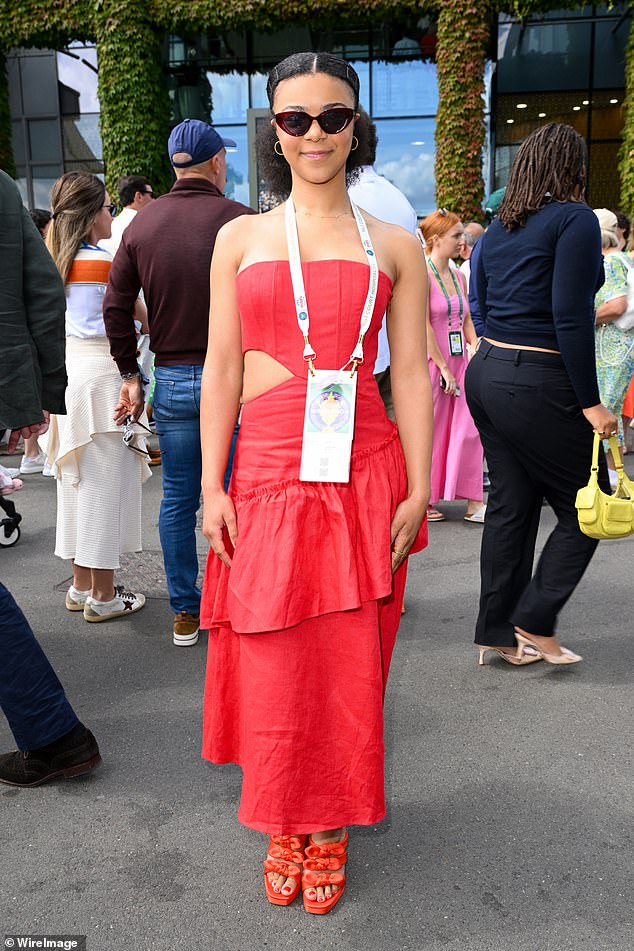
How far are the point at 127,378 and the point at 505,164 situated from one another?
16115 mm

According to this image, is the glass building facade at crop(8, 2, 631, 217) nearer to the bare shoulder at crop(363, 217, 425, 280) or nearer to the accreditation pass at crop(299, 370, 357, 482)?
the bare shoulder at crop(363, 217, 425, 280)

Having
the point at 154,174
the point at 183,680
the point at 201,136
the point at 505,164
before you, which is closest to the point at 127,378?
the point at 201,136

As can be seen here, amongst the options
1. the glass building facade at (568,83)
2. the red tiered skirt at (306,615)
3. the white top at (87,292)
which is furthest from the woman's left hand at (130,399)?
the glass building facade at (568,83)

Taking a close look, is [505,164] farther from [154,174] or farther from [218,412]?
[218,412]

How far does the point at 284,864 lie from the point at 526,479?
187cm

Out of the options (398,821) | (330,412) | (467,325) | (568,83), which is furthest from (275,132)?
(568,83)

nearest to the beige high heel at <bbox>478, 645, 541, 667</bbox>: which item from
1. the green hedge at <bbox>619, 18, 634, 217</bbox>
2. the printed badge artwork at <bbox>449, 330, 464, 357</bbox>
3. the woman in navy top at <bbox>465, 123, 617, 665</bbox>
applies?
the woman in navy top at <bbox>465, 123, 617, 665</bbox>

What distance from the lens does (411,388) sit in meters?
2.23

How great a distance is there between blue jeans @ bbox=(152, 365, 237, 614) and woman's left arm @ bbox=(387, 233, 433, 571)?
160 centimetres

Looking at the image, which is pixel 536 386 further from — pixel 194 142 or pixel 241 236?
pixel 194 142

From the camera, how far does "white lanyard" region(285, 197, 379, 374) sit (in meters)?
2.02

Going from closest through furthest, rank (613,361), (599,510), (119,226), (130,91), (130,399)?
1. (599,510)
2. (130,399)
3. (613,361)
4. (119,226)
5. (130,91)

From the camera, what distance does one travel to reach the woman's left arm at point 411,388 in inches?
86.2

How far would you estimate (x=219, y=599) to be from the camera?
2207 mm
